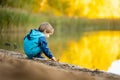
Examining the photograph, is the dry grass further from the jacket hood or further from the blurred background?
the blurred background

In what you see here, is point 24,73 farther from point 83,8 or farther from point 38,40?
point 83,8

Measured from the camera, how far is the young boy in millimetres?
5267

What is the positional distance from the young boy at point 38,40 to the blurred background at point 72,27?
3070 millimetres

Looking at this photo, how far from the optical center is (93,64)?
8.95 meters

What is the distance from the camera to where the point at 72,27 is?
2089cm

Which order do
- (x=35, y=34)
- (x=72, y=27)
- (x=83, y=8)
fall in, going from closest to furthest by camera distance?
(x=35, y=34), (x=72, y=27), (x=83, y=8)

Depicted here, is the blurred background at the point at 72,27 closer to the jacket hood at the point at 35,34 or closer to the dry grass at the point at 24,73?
the jacket hood at the point at 35,34

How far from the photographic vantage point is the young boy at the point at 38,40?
5.27 m

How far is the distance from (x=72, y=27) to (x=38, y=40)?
15.6 metres

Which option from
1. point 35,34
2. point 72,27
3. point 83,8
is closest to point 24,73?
point 35,34

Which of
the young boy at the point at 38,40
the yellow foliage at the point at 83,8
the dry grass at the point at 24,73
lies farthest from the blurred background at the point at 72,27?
the dry grass at the point at 24,73

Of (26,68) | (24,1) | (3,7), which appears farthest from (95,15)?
(26,68)

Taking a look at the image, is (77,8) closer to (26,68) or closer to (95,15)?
(95,15)

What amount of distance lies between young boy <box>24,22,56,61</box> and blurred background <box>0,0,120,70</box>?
3.07 meters
